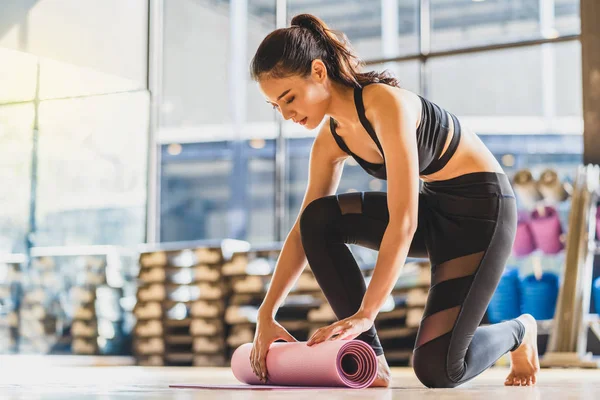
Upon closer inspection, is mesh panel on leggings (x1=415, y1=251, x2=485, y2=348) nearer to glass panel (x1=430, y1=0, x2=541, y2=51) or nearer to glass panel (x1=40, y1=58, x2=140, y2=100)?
glass panel (x1=430, y1=0, x2=541, y2=51)

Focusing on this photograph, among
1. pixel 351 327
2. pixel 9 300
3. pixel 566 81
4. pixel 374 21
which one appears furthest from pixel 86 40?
pixel 351 327

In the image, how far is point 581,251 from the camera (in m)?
4.62

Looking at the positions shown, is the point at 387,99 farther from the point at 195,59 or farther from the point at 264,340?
the point at 195,59

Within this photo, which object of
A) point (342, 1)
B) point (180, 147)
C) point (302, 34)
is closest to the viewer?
point (302, 34)

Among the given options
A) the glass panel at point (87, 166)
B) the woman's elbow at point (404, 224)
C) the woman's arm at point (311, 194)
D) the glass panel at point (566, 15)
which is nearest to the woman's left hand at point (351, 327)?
the woman's elbow at point (404, 224)

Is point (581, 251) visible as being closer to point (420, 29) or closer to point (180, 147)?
point (420, 29)

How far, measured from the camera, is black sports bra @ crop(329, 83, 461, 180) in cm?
206

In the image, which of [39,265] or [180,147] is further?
[180,147]

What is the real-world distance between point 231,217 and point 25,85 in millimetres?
1927

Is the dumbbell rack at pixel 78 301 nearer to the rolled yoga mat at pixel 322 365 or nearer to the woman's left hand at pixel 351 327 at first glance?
the rolled yoga mat at pixel 322 365

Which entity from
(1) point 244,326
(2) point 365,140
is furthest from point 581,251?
(2) point 365,140

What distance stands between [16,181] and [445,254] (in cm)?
542

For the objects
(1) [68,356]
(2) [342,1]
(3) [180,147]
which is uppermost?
(2) [342,1]

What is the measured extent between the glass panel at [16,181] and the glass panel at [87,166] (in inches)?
4.2
